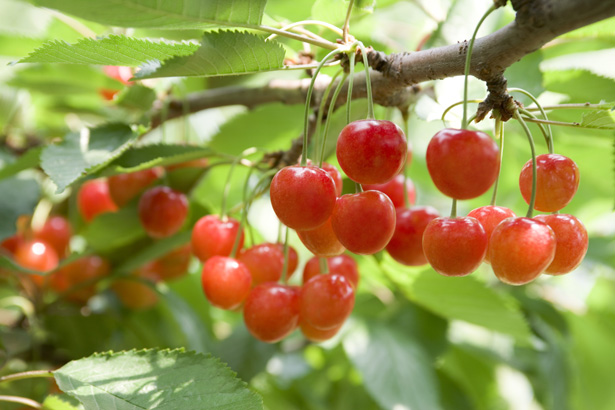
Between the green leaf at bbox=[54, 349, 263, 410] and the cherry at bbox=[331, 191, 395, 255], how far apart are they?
28cm

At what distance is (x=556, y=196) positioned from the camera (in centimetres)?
83

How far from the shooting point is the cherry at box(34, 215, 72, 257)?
4.99 feet

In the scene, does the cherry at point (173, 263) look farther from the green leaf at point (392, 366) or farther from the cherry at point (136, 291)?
the green leaf at point (392, 366)

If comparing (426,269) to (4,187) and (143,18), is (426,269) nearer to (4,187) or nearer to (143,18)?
(143,18)

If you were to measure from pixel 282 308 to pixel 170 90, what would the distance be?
0.74 meters

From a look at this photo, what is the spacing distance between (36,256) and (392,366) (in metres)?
0.93

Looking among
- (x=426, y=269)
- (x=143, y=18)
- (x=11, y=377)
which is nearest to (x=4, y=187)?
(x=11, y=377)

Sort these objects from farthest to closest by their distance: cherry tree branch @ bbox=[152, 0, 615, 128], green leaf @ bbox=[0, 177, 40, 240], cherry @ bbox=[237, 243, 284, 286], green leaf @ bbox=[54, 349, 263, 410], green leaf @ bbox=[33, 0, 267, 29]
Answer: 1. green leaf @ bbox=[0, 177, 40, 240]
2. cherry @ bbox=[237, 243, 284, 286]
3. green leaf @ bbox=[54, 349, 263, 410]
4. green leaf @ bbox=[33, 0, 267, 29]
5. cherry tree branch @ bbox=[152, 0, 615, 128]

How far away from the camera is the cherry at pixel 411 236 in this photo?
981 millimetres

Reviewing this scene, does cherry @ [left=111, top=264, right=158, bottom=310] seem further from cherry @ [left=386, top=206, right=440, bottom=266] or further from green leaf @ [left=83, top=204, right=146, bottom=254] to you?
cherry @ [left=386, top=206, right=440, bottom=266]

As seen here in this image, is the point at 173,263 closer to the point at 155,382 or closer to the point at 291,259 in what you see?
the point at 291,259

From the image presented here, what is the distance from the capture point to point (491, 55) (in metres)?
0.73

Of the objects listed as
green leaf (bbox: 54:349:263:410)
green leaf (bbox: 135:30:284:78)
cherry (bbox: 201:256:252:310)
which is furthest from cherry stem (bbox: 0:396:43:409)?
green leaf (bbox: 135:30:284:78)

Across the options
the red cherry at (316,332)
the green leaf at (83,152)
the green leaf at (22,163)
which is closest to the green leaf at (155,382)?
the red cherry at (316,332)
